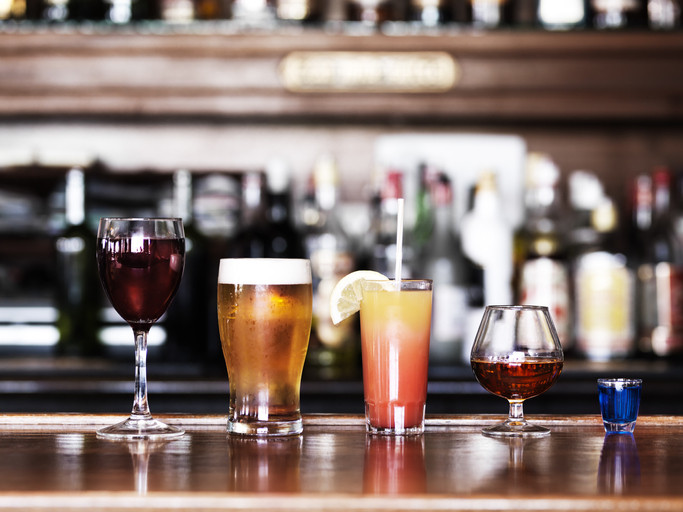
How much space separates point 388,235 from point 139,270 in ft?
4.05

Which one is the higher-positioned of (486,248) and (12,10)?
(12,10)

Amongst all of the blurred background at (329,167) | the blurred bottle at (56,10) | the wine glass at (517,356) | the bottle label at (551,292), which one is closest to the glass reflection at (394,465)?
the wine glass at (517,356)

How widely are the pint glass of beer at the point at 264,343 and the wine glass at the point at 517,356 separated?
174 mm

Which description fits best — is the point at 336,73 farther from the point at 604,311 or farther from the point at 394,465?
the point at 394,465

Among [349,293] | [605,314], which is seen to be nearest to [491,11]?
[605,314]

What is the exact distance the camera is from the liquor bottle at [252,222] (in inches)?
77.0

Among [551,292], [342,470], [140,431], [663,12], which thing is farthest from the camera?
[663,12]

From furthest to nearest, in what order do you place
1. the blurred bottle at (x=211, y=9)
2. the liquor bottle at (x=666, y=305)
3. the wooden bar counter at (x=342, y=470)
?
the blurred bottle at (x=211, y=9)
the liquor bottle at (x=666, y=305)
the wooden bar counter at (x=342, y=470)

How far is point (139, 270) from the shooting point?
805 mm

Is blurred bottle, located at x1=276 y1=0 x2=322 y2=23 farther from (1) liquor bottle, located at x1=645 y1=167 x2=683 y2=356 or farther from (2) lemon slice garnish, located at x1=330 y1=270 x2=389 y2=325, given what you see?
(2) lemon slice garnish, located at x1=330 y1=270 x2=389 y2=325

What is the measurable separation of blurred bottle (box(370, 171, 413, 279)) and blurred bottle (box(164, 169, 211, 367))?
0.37 meters

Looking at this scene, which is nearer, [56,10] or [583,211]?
[56,10]

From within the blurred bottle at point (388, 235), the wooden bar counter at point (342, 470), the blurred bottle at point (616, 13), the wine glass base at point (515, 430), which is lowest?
the wine glass base at point (515, 430)

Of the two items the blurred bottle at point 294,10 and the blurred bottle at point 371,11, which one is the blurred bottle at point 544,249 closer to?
the blurred bottle at point 371,11
